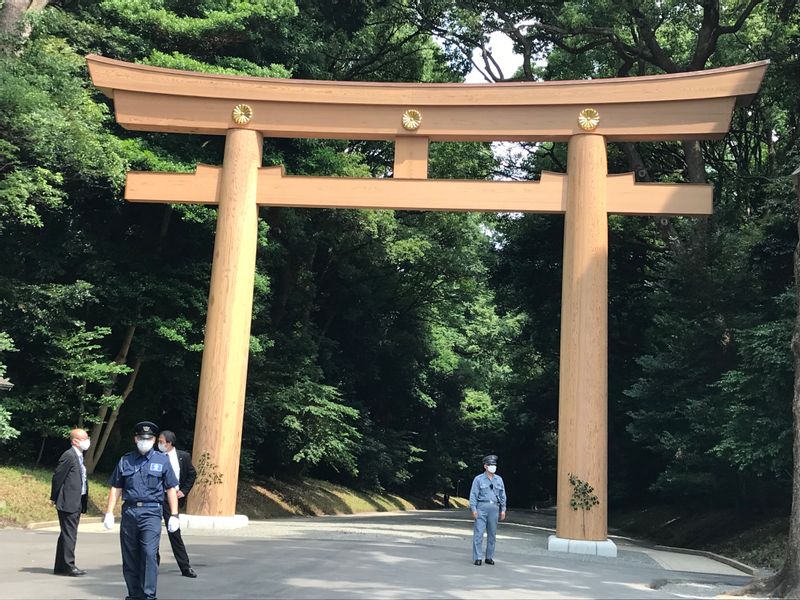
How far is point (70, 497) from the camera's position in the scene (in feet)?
28.1

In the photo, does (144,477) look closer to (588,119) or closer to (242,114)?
(242,114)

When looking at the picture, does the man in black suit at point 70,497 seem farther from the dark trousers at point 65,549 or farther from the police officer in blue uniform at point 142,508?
the police officer in blue uniform at point 142,508

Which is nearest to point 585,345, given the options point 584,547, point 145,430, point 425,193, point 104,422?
point 584,547

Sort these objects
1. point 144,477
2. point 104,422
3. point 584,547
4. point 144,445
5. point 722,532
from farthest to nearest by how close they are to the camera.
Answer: point 104,422 → point 722,532 → point 584,547 → point 144,445 → point 144,477

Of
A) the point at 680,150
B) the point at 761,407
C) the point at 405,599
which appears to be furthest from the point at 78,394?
the point at 680,150

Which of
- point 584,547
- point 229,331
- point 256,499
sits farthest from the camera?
point 256,499

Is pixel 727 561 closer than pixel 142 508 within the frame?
No

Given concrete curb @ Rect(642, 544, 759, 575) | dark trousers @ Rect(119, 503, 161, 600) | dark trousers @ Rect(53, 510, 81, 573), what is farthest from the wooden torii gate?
dark trousers @ Rect(119, 503, 161, 600)

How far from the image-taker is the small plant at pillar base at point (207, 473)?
13844 millimetres

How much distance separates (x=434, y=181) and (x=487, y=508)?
6480 mm

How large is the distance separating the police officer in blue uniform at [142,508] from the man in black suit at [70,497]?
71.5 inches

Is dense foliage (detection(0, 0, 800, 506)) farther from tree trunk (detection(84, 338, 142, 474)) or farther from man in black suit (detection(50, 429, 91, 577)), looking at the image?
man in black suit (detection(50, 429, 91, 577))

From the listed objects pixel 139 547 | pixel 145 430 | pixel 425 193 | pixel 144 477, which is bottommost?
pixel 139 547

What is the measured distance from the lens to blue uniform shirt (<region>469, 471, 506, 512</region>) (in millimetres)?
10477
